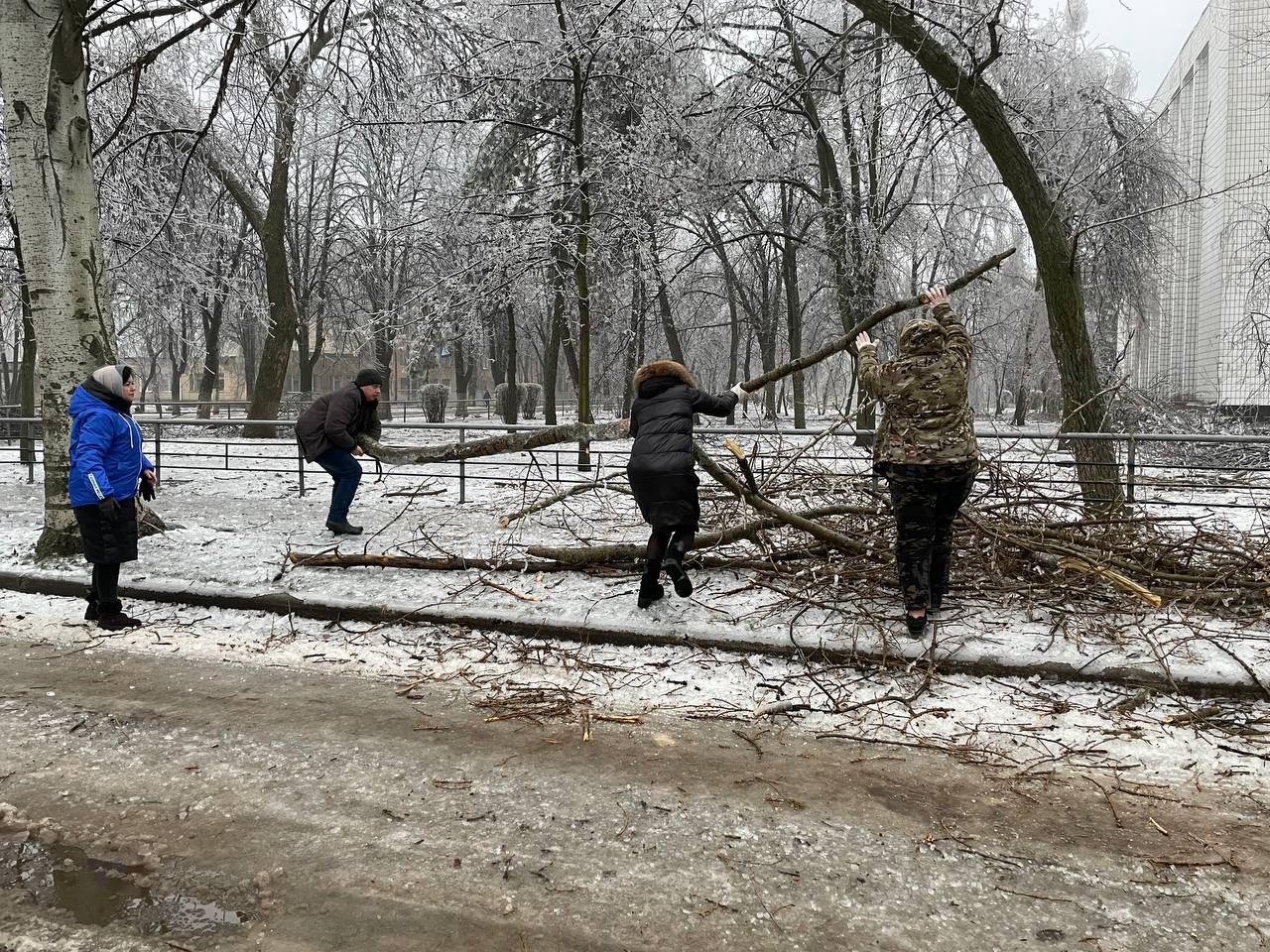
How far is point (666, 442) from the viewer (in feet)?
17.5

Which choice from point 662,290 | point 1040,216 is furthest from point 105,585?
point 662,290

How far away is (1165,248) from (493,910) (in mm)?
21148

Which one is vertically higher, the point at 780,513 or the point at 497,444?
the point at 497,444

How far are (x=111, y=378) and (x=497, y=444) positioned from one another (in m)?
2.82

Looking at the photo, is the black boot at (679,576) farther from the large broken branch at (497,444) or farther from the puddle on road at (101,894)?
the puddle on road at (101,894)

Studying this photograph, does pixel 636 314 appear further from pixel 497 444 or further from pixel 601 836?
pixel 601 836

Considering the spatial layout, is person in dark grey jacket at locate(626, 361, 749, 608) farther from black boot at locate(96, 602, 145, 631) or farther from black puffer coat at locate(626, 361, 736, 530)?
black boot at locate(96, 602, 145, 631)

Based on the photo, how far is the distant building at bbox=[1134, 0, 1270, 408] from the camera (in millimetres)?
14711

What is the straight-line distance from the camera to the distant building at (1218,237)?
14711 millimetres

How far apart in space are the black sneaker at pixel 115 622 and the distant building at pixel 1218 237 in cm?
1472

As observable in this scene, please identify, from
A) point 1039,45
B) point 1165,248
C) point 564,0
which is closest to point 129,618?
point 564,0

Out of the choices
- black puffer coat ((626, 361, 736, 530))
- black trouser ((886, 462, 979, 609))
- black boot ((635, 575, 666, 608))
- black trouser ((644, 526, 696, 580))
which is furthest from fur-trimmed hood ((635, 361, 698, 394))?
black trouser ((886, 462, 979, 609))

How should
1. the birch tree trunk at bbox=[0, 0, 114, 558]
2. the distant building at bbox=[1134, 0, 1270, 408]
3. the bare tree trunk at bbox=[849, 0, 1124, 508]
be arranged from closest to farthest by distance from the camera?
1. the birch tree trunk at bbox=[0, 0, 114, 558]
2. the bare tree trunk at bbox=[849, 0, 1124, 508]
3. the distant building at bbox=[1134, 0, 1270, 408]

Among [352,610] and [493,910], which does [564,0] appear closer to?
[352,610]
